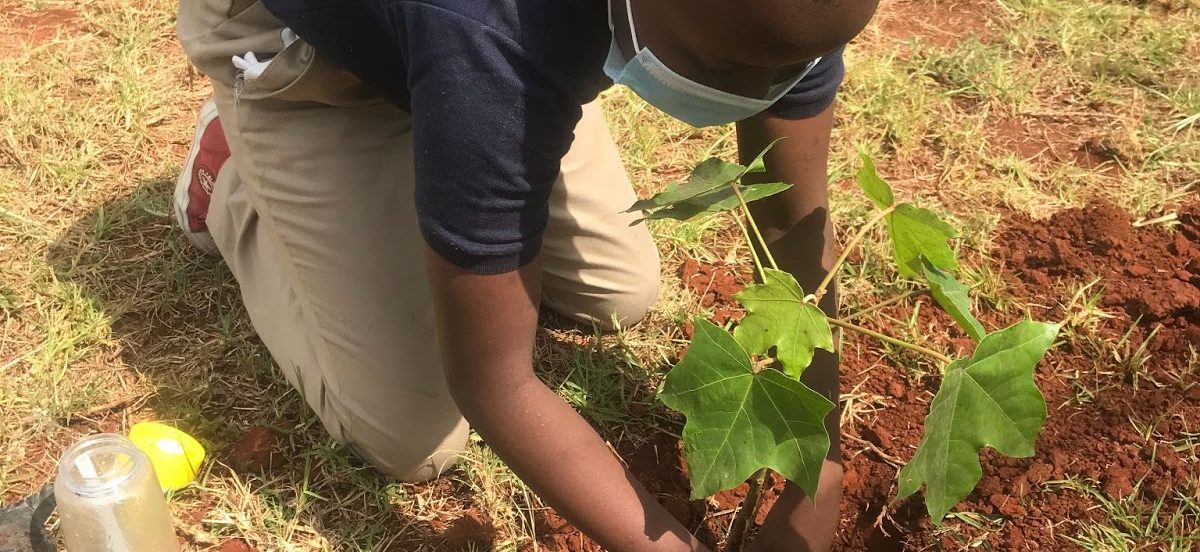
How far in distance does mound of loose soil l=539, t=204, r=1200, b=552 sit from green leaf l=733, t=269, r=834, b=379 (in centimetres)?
83

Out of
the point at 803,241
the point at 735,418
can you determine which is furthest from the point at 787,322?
the point at 803,241

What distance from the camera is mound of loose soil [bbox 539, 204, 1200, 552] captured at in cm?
189

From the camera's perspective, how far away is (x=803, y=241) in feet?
6.26

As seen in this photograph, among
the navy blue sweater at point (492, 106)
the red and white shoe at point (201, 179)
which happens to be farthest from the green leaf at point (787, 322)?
the red and white shoe at point (201, 179)

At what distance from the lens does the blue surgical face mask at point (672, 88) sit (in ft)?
4.14

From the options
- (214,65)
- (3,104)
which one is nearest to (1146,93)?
(214,65)

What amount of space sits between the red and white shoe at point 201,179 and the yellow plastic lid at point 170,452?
59cm

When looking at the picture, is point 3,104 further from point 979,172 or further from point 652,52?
point 979,172

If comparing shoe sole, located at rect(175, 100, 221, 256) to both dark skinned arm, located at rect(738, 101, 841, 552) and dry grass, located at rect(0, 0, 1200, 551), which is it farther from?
dark skinned arm, located at rect(738, 101, 841, 552)

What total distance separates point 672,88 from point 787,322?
336 millimetres

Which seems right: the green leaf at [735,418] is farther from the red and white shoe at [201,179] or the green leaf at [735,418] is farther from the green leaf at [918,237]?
the red and white shoe at [201,179]

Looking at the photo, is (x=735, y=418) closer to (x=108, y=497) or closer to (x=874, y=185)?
(x=874, y=185)

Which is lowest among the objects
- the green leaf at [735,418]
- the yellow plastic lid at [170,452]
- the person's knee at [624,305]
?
the yellow plastic lid at [170,452]

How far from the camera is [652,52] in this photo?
125 centimetres
